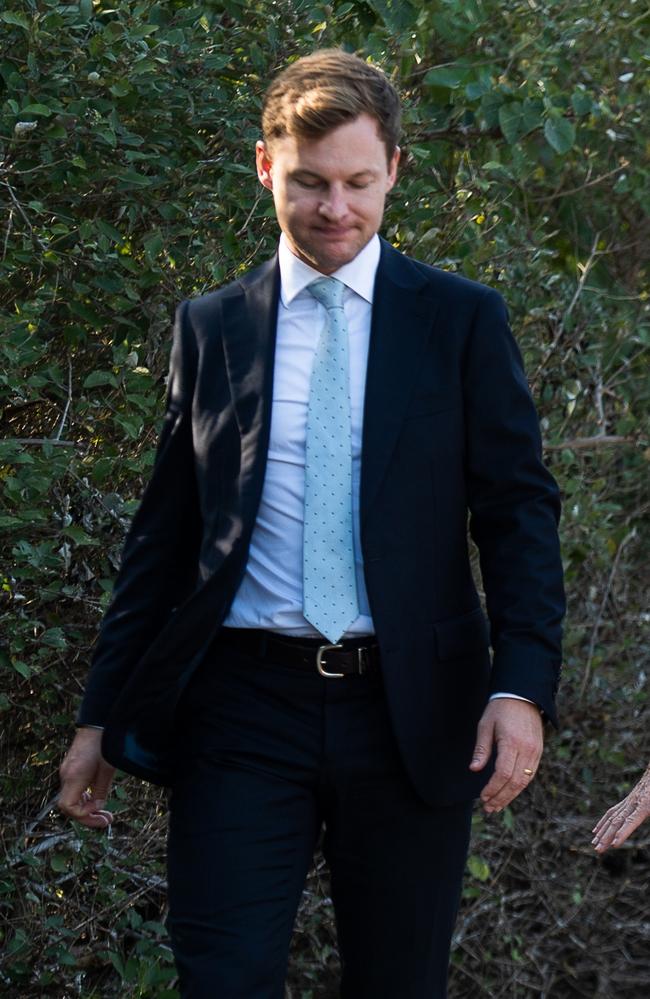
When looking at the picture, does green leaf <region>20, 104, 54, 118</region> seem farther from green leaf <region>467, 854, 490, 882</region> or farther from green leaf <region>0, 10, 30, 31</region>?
green leaf <region>467, 854, 490, 882</region>

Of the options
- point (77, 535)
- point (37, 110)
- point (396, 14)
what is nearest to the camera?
point (37, 110)

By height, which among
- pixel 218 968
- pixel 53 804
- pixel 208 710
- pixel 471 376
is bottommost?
pixel 53 804

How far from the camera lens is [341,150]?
3051mm

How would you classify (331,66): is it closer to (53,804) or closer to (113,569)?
(113,569)

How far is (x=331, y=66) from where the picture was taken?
3.15 meters

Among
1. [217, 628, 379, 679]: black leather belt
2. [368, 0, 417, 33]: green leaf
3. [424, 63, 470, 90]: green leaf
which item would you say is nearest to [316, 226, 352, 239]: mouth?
[217, 628, 379, 679]: black leather belt

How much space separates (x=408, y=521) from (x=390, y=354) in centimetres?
31

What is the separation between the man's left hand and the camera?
287 cm

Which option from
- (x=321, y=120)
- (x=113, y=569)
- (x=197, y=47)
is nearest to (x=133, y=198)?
(x=197, y=47)

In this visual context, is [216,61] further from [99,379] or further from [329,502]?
[329,502]

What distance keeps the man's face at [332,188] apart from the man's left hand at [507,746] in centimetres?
87

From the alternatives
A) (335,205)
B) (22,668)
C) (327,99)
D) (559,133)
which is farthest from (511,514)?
(559,133)

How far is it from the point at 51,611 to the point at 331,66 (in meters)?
1.53

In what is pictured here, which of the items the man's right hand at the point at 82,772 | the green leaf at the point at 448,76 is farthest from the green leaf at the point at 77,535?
the green leaf at the point at 448,76
